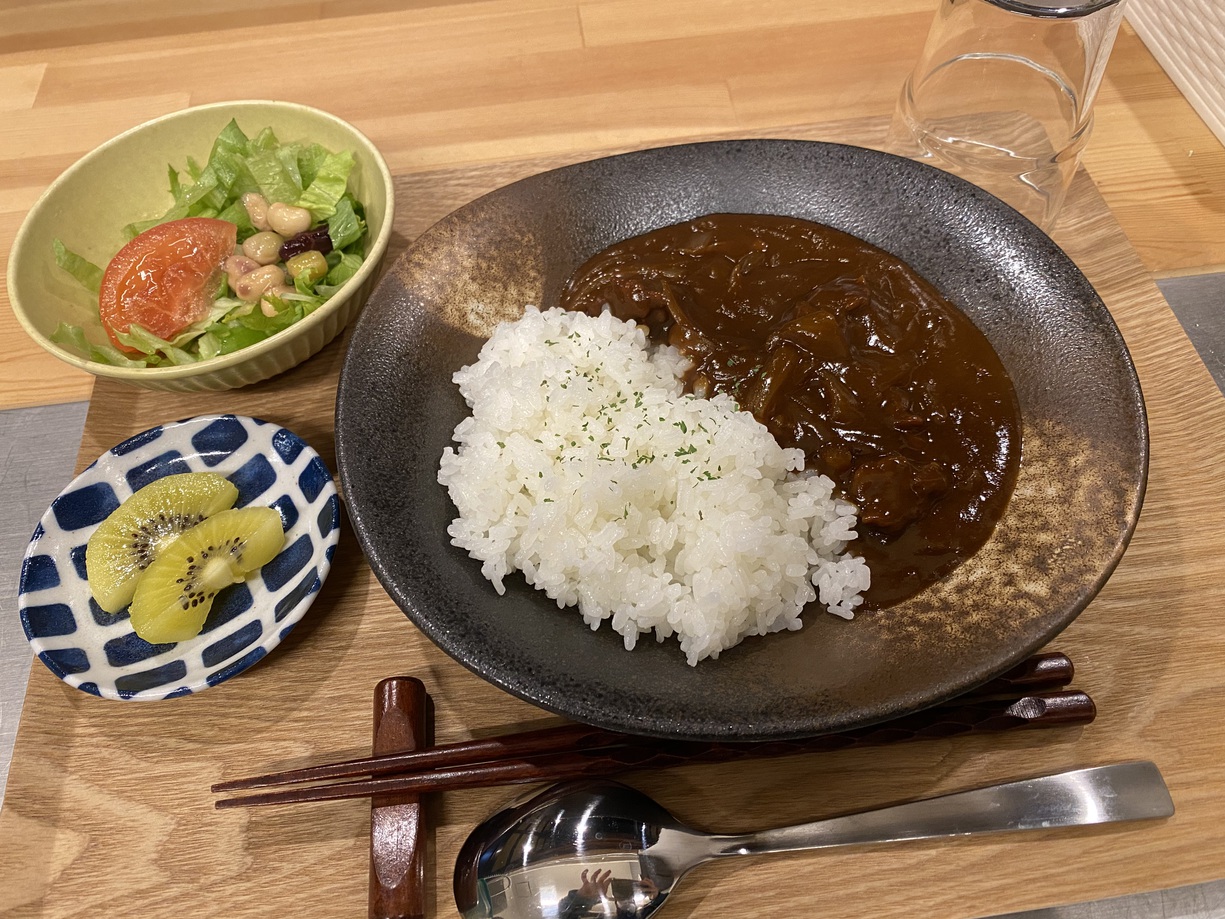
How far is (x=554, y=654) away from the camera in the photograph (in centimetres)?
186

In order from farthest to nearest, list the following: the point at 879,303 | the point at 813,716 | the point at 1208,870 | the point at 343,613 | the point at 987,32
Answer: the point at 987,32, the point at 879,303, the point at 343,613, the point at 1208,870, the point at 813,716

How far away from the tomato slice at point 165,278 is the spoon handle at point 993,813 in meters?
2.23

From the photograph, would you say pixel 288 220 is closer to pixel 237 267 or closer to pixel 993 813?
pixel 237 267

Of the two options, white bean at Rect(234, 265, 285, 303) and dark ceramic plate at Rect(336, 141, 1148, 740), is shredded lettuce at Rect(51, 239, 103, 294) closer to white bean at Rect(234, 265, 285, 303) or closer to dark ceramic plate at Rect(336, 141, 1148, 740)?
white bean at Rect(234, 265, 285, 303)

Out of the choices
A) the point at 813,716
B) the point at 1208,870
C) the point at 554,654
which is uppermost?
the point at 813,716

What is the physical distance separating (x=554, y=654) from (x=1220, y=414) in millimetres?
2218

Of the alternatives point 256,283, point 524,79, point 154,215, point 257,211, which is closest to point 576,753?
point 256,283

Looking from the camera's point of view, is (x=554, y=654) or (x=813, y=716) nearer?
(x=813, y=716)

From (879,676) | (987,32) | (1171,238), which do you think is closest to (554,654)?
(879,676)

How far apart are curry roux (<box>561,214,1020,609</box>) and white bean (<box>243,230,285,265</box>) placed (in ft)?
3.21

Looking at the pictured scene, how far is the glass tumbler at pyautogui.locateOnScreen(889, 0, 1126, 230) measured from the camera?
320 cm

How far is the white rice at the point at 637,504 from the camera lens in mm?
1961

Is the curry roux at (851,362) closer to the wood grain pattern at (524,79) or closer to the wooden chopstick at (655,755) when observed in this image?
the wooden chopstick at (655,755)

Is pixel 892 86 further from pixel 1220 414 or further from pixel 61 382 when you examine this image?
pixel 61 382
